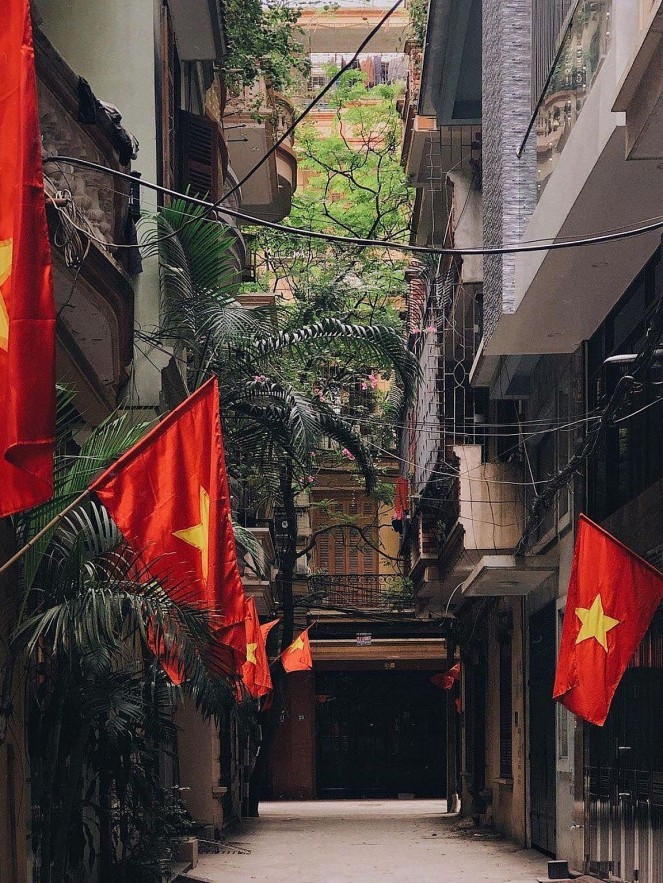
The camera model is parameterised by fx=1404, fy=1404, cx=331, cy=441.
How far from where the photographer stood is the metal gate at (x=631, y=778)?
1138 cm

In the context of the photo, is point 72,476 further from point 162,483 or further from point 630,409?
point 630,409

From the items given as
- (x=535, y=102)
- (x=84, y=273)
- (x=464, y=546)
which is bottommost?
(x=464, y=546)

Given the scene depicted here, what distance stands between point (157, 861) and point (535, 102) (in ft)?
23.9

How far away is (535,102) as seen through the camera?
12484 millimetres

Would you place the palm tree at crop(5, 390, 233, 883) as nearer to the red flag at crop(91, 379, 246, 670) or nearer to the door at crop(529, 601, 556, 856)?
the red flag at crop(91, 379, 246, 670)

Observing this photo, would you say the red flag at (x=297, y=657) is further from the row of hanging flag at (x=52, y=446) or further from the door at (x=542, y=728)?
the row of hanging flag at (x=52, y=446)

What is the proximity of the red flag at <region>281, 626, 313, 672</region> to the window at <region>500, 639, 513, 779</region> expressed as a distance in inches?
122

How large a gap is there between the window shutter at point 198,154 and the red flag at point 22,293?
433 inches

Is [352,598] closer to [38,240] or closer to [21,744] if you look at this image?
[21,744]

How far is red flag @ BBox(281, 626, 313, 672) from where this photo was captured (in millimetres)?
22453

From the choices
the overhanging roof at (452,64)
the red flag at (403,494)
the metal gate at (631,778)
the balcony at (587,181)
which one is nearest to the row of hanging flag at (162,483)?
the metal gate at (631,778)

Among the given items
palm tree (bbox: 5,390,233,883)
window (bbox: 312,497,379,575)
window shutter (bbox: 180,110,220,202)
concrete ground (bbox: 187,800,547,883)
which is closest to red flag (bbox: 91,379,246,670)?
palm tree (bbox: 5,390,233,883)

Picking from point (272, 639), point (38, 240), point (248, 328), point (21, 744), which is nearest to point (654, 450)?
point (248, 328)

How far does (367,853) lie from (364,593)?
1689cm
